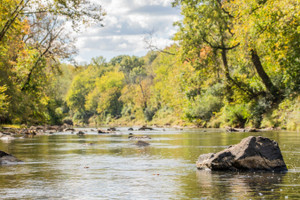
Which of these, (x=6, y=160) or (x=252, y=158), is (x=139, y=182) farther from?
(x=6, y=160)

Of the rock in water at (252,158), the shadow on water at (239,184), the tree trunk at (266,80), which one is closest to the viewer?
the shadow on water at (239,184)

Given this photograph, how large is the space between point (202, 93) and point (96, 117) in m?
76.2

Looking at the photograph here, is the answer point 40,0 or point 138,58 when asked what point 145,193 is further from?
point 138,58

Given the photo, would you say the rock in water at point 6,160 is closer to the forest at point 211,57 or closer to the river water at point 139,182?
the river water at point 139,182

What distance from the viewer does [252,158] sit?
449 inches

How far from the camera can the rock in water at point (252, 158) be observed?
11398mm

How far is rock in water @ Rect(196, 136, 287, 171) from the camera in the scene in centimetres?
1140

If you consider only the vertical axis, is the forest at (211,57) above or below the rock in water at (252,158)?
above

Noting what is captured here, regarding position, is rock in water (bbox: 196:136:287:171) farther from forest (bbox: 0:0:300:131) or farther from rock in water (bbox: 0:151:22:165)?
forest (bbox: 0:0:300:131)

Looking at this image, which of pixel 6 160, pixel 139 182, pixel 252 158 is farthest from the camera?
pixel 6 160

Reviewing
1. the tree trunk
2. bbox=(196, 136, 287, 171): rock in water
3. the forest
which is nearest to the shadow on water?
bbox=(196, 136, 287, 171): rock in water

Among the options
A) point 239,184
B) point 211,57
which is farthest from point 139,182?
point 211,57

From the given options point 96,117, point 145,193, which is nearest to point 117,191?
point 145,193

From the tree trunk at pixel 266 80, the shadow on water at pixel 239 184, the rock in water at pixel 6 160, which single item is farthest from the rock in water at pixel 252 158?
the tree trunk at pixel 266 80
